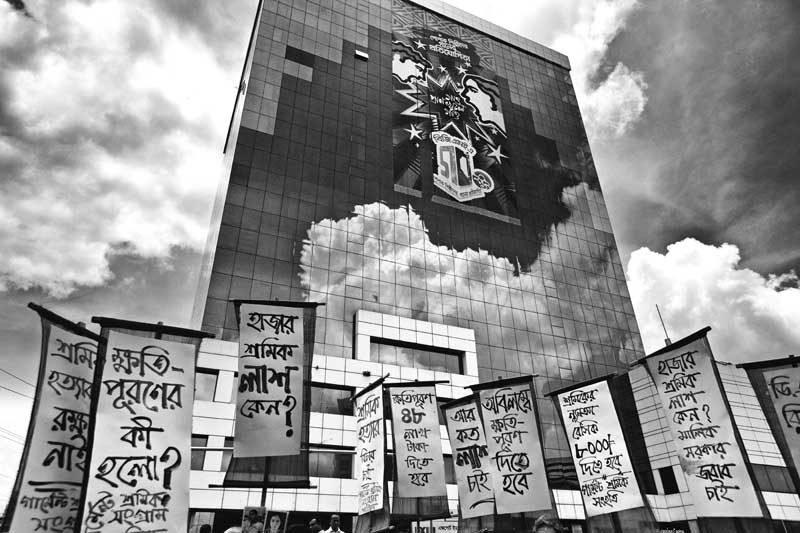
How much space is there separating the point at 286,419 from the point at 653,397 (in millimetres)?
37352

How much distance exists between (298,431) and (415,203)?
32.0 metres

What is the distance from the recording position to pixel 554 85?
2392 inches

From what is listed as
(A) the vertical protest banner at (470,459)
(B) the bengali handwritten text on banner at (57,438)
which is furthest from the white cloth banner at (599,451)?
(B) the bengali handwritten text on banner at (57,438)

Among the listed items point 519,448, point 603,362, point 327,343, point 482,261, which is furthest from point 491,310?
point 519,448

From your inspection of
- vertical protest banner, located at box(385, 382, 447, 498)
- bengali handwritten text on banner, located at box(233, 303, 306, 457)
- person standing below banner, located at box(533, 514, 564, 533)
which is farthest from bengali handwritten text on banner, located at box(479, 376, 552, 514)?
person standing below banner, located at box(533, 514, 564, 533)

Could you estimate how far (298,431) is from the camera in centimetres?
1227

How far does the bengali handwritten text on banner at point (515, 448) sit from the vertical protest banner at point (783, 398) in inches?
243

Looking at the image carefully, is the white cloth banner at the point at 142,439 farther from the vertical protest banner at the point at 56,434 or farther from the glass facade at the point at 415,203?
the glass facade at the point at 415,203

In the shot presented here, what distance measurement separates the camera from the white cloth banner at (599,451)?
14.2 m

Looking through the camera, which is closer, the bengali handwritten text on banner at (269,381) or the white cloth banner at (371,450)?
the bengali handwritten text on banner at (269,381)

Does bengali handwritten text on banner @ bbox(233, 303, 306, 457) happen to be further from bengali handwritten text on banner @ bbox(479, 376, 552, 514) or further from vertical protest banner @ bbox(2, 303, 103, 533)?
bengali handwritten text on banner @ bbox(479, 376, 552, 514)

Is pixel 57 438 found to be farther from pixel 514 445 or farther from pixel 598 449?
pixel 598 449

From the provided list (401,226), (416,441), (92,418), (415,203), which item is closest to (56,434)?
→ (92,418)

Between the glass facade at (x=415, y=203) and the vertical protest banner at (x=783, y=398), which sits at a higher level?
the glass facade at (x=415, y=203)
